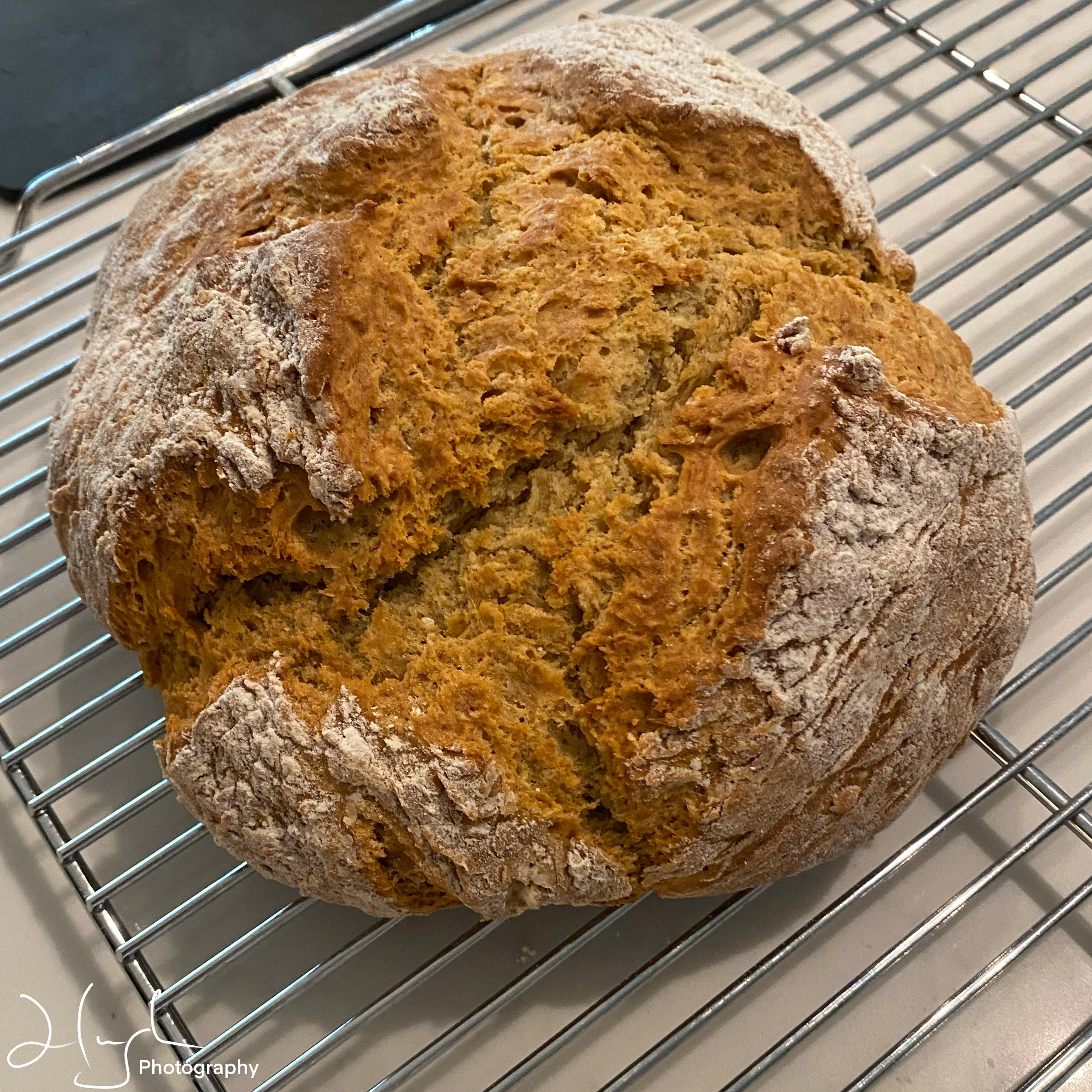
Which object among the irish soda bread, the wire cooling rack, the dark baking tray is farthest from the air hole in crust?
the dark baking tray

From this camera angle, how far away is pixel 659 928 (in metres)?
1.29

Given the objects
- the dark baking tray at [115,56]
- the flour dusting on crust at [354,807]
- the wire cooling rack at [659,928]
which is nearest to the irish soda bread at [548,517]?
the flour dusting on crust at [354,807]

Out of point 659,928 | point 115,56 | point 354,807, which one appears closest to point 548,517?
point 354,807

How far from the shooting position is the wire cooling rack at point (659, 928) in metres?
1.24

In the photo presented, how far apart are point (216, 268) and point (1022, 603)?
1008 millimetres

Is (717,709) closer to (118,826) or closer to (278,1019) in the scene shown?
(278,1019)

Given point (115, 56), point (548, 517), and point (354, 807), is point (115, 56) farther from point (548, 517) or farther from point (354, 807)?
point (354, 807)

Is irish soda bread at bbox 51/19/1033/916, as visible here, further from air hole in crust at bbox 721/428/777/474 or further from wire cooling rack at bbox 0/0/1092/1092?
wire cooling rack at bbox 0/0/1092/1092

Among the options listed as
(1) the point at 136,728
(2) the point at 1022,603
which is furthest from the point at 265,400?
(2) the point at 1022,603

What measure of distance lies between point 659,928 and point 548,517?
59cm

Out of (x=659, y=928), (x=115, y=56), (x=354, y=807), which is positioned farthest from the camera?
(x=115, y=56)

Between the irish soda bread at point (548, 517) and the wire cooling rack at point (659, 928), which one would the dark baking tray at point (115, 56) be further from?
the irish soda bread at point (548, 517)

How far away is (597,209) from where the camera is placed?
1122 millimetres

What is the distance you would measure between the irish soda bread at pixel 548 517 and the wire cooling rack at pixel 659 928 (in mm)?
198
